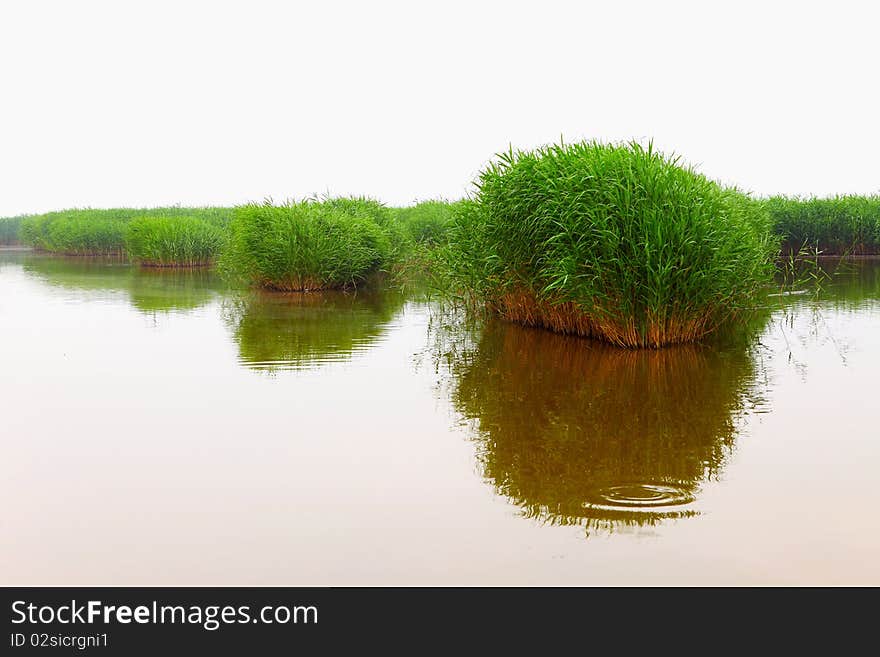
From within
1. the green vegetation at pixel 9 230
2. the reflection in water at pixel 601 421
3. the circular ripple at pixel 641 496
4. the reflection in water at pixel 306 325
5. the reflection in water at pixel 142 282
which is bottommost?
the circular ripple at pixel 641 496

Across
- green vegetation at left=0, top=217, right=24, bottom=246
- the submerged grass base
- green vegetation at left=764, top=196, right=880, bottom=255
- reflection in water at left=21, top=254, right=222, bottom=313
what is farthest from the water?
green vegetation at left=0, top=217, right=24, bottom=246

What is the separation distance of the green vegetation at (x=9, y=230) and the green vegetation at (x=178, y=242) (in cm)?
2494

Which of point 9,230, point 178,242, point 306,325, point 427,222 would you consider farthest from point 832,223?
point 9,230

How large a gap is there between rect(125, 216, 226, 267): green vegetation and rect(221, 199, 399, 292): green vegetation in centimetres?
698

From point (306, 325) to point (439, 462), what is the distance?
5.81 meters

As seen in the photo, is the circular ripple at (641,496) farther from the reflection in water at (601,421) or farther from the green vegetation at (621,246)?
the green vegetation at (621,246)

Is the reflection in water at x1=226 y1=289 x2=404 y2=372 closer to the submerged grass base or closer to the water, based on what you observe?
the water

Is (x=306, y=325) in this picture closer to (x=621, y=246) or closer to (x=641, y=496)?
(x=621, y=246)

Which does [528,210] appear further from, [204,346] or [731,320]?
[204,346]

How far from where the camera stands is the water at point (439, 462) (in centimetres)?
313

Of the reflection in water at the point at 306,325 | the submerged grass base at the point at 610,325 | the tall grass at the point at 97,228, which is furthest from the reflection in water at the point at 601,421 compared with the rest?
the tall grass at the point at 97,228

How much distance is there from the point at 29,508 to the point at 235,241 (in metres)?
11.3

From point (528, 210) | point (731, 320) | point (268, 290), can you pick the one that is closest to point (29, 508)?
point (528, 210)

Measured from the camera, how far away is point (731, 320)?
28.9 feet
